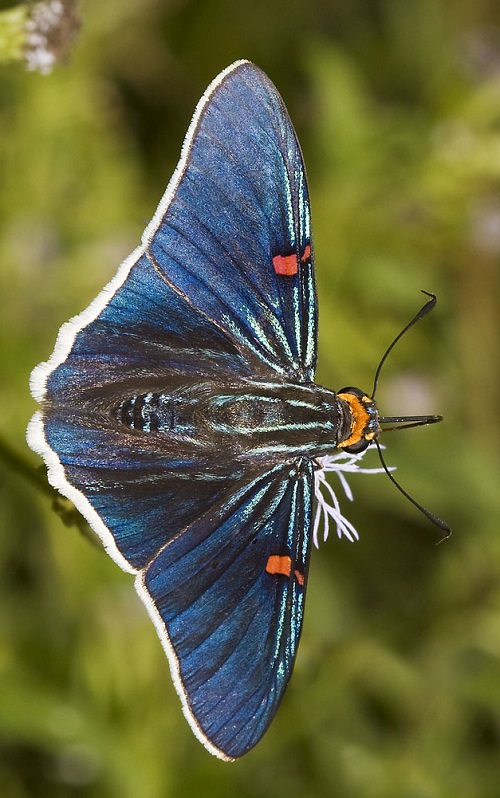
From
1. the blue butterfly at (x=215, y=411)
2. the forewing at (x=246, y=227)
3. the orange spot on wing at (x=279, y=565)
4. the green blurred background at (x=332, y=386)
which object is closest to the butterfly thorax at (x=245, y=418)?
the blue butterfly at (x=215, y=411)

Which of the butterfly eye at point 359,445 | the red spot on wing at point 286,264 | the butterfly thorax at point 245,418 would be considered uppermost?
the red spot on wing at point 286,264

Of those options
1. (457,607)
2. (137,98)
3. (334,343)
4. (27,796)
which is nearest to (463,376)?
(334,343)

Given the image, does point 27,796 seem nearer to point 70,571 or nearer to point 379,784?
point 70,571

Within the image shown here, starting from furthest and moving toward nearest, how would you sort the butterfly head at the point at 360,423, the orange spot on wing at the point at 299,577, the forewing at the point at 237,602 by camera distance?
the butterfly head at the point at 360,423, the orange spot on wing at the point at 299,577, the forewing at the point at 237,602

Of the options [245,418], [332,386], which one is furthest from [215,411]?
[332,386]

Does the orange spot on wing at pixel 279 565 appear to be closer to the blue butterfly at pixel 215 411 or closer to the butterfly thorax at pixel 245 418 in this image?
the blue butterfly at pixel 215 411

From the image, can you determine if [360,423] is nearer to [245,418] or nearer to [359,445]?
[359,445]

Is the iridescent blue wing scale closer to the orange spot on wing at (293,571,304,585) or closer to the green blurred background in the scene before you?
the orange spot on wing at (293,571,304,585)
